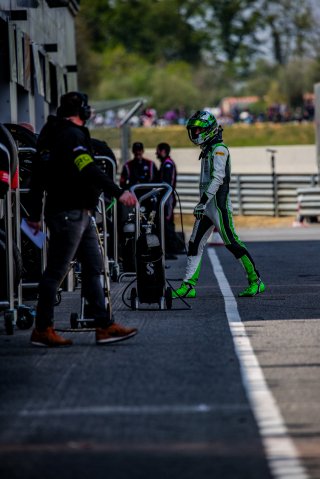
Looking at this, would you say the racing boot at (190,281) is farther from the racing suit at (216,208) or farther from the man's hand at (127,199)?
the man's hand at (127,199)

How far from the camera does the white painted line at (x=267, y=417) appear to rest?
612 cm

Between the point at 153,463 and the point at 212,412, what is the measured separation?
45.0 inches

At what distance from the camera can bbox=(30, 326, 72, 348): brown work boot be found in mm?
10047

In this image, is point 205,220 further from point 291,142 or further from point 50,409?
point 291,142

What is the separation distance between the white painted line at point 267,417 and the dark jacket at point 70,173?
1.42 meters

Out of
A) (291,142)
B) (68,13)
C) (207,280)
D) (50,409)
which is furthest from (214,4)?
(50,409)

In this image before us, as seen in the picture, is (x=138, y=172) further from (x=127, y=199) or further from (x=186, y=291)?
(x=127, y=199)

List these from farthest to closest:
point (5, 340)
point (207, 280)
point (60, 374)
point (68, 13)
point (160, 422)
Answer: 1. point (68, 13)
2. point (207, 280)
3. point (5, 340)
4. point (60, 374)
5. point (160, 422)

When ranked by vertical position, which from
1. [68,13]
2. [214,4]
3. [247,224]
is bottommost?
[247,224]

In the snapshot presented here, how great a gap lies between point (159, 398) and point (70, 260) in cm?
251

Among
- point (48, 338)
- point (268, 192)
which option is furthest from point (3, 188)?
point (268, 192)

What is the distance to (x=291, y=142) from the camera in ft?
255

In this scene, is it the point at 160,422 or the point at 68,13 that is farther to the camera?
the point at 68,13

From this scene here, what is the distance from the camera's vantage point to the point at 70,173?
10086mm
